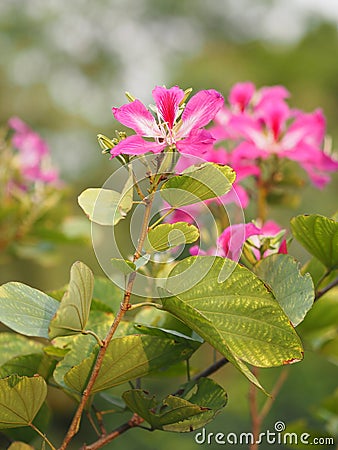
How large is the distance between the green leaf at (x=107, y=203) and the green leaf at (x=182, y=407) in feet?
0.33

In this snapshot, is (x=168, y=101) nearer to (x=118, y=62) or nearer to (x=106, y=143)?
(x=106, y=143)

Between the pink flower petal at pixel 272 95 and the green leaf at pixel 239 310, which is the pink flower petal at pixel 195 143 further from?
the pink flower petal at pixel 272 95

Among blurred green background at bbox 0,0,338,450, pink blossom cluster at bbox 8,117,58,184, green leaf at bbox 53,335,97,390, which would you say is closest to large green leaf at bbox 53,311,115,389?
green leaf at bbox 53,335,97,390

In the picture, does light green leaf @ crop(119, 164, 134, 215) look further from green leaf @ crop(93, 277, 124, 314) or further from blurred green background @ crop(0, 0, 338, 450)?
blurred green background @ crop(0, 0, 338, 450)

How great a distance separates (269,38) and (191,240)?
8.78 metres

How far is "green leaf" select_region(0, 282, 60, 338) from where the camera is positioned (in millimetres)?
367

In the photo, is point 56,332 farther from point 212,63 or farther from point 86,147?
point 212,63

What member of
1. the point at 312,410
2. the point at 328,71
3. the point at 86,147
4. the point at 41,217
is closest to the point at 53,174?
the point at 41,217

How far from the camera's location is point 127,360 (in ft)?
1.25

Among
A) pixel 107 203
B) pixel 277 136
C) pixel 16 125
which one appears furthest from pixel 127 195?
pixel 16 125

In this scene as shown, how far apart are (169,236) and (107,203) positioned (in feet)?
0.14

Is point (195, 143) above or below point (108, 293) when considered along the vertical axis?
above

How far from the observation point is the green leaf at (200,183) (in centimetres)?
35

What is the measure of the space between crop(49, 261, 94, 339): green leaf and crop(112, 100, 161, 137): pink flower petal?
3.3 inches
